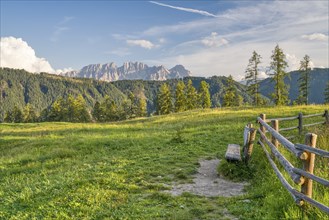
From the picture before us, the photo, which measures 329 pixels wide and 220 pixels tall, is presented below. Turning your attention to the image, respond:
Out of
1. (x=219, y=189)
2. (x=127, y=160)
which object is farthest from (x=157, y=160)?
(x=219, y=189)

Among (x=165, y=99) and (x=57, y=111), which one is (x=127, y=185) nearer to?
(x=165, y=99)

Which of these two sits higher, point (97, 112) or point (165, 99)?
point (165, 99)

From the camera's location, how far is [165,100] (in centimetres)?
8912

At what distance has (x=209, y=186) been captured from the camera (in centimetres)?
1095

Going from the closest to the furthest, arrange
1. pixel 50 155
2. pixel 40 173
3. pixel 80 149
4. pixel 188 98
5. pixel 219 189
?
pixel 219 189, pixel 40 173, pixel 50 155, pixel 80 149, pixel 188 98

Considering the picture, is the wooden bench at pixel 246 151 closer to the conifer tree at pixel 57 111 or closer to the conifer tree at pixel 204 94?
the conifer tree at pixel 204 94

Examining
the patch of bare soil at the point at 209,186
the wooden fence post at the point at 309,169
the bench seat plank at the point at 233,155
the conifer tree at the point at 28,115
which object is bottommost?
the conifer tree at the point at 28,115

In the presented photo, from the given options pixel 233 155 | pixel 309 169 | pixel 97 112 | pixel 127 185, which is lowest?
pixel 97 112

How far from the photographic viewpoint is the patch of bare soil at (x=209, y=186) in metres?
10.2

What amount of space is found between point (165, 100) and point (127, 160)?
74260 mm

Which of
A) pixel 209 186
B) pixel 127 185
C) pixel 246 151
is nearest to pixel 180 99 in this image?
pixel 246 151

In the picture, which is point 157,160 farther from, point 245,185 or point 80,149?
point 80,149

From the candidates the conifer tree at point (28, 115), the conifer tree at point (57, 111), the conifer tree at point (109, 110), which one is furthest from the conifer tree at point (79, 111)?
the conifer tree at point (28, 115)

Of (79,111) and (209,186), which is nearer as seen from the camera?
(209,186)
